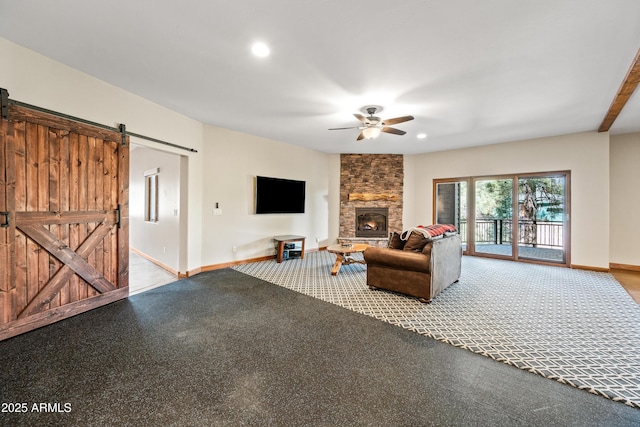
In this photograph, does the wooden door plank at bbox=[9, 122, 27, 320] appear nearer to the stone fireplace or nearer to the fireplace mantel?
the stone fireplace

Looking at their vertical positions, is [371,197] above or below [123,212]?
above

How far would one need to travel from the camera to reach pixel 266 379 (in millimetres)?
1864

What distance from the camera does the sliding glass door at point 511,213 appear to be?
5516 mm

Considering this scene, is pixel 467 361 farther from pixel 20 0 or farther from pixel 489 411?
pixel 20 0

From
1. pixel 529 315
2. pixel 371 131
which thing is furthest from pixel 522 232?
pixel 371 131

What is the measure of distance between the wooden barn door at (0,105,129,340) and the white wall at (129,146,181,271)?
129cm

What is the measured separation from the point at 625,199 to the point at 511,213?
1.84m

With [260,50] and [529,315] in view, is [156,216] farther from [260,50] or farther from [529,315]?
[529,315]

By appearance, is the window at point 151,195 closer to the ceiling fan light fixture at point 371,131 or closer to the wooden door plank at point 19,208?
the wooden door plank at point 19,208

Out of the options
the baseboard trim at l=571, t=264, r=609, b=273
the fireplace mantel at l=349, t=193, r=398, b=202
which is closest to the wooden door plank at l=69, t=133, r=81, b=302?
the fireplace mantel at l=349, t=193, r=398, b=202

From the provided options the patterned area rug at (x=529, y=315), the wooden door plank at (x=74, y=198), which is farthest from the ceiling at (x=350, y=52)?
the patterned area rug at (x=529, y=315)

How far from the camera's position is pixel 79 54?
263 cm

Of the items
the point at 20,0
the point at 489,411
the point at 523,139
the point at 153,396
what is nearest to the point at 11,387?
the point at 153,396

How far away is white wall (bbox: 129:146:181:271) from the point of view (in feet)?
15.7
